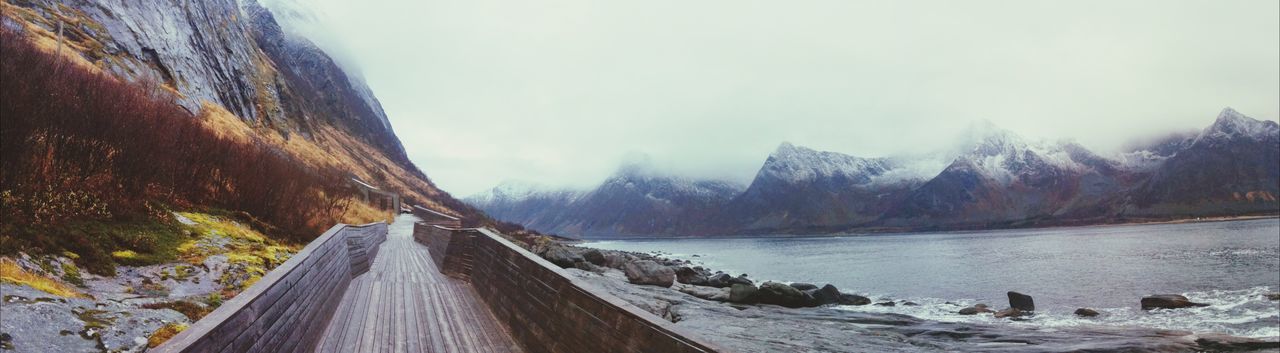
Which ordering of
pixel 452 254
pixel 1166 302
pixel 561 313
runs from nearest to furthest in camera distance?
1. pixel 561 313
2. pixel 452 254
3. pixel 1166 302

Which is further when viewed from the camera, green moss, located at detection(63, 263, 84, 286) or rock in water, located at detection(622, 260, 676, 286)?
rock in water, located at detection(622, 260, 676, 286)

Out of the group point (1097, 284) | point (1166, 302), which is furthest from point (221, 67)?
point (1097, 284)

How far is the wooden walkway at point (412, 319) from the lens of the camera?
9.88 metres

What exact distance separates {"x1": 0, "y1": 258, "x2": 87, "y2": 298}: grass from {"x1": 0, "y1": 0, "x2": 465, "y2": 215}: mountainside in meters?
11.5

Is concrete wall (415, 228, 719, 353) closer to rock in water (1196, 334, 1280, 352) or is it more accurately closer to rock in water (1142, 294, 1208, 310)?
rock in water (1196, 334, 1280, 352)

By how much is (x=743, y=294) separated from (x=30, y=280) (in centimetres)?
2893

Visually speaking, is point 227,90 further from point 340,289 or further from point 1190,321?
point 1190,321

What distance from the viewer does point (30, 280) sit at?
228 inches

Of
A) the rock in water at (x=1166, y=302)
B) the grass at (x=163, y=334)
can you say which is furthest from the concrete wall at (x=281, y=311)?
the rock in water at (x=1166, y=302)

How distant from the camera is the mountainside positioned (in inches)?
1410

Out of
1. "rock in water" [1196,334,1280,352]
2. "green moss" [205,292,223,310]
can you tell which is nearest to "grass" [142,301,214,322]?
"green moss" [205,292,223,310]

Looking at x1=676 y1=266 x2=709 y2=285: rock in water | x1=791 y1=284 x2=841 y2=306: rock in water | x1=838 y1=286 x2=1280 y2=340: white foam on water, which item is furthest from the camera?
x1=676 y1=266 x2=709 y2=285: rock in water

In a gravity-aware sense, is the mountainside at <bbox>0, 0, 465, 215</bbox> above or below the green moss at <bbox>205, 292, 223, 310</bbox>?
above

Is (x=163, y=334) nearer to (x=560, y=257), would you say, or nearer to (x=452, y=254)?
(x=452, y=254)
